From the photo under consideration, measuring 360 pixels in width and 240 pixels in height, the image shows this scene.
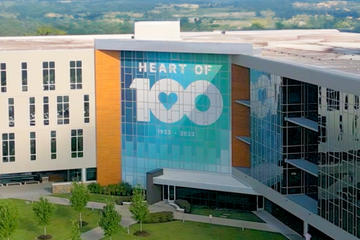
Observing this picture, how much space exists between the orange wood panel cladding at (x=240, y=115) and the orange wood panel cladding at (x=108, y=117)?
7974mm

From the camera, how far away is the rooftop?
41697 millimetres

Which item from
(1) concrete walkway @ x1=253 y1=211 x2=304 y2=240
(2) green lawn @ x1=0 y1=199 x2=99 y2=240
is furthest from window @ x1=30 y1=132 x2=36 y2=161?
(1) concrete walkway @ x1=253 y1=211 x2=304 y2=240

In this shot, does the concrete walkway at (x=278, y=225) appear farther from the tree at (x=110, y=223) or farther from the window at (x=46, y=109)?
the window at (x=46, y=109)

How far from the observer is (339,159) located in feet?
114

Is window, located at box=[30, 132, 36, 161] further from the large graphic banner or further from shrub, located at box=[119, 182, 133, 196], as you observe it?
shrub, located at box=[119, 182, 133, 196]

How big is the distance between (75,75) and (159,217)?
12.2 m

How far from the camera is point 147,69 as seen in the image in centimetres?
5066

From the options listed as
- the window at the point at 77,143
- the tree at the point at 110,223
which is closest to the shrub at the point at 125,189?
the window at the point at 77,143

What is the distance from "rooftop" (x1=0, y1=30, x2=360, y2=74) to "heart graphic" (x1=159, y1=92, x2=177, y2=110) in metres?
5.79

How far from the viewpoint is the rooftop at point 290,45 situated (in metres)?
41.7

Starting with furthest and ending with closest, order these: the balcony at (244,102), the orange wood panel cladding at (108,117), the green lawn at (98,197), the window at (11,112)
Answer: the orange wood panel cladding at (108,117)
the window at (11,112)
the green lawn at (98,197)
the balcony at (244,102)

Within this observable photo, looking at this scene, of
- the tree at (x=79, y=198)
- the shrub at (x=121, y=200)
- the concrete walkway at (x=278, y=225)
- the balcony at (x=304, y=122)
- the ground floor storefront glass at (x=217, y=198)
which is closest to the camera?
the balcony at (x=304, y=122)

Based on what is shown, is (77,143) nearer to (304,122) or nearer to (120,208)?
(120,208)

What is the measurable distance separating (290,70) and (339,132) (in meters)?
5.47
